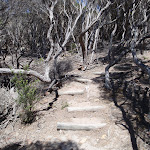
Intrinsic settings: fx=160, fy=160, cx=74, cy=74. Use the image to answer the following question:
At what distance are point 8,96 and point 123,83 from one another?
3.80 meters

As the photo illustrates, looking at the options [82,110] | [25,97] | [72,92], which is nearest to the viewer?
[25,97]

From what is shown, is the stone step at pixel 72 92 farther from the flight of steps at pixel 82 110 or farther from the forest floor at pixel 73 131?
the forest floor at pixel 73 131

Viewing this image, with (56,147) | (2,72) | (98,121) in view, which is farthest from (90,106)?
(2,72)

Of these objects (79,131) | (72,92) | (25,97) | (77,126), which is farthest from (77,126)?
(72,92)

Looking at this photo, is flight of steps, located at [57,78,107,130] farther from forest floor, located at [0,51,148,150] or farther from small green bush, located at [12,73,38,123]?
small green bush, located at [12,73,38,123]

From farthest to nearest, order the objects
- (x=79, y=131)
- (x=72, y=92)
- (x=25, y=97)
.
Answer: (x=72, y=92) → (x=25, y=97) → (x=79, y=131)

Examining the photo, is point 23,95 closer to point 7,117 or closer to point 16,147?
point 7,117

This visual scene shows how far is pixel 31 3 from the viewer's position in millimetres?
9516

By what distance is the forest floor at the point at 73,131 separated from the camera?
322cm

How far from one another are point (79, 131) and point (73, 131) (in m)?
0.14

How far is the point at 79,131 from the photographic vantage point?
12.0 feet

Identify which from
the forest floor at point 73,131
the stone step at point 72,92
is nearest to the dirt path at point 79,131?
the forest floor at point 73,131

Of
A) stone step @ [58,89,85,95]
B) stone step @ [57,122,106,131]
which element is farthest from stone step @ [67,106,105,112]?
stone step @ [58,89,85,95]

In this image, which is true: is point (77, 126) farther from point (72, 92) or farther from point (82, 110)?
point (72, 92)
